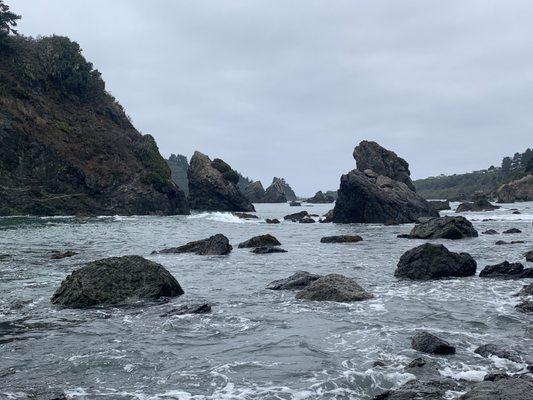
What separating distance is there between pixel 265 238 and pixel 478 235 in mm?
20488

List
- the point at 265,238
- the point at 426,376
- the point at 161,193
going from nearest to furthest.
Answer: the point at 426,376 → the point at 265,238 → the point at 161,193

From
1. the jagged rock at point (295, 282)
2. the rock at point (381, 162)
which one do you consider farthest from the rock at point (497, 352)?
the rock at point (381, 162)

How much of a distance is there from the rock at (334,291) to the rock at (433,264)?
5.30 m

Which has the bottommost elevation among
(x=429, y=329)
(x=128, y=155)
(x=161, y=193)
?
(x=429, y=329)

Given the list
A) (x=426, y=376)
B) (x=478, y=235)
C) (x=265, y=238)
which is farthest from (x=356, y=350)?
(x=478, y=235)

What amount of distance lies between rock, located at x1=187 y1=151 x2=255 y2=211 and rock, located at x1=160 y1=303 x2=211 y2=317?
90052mm

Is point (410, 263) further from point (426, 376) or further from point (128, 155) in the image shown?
point (128, 155)

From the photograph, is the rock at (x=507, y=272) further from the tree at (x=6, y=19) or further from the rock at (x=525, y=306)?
the tree at (x=6, y=19)

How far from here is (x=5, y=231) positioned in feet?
150

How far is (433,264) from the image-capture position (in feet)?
76.3

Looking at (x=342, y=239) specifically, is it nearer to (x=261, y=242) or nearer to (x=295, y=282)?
(x=261, y=242)

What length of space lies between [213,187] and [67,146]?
32283mm

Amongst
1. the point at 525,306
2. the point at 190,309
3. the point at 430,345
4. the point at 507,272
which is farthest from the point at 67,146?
the point at 430,345

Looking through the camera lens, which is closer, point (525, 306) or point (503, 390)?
point (503, 390)
